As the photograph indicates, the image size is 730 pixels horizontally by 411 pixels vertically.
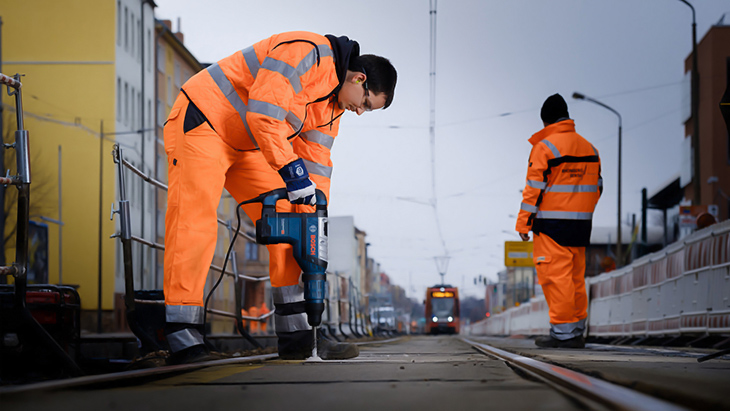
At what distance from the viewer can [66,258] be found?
131ft

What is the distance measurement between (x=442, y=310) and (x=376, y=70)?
2253 inches

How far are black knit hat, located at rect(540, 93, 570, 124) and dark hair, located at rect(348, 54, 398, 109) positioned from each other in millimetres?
3291

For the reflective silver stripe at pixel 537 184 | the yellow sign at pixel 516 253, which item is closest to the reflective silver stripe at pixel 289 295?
the reflective silver stripe at pixel 537 184

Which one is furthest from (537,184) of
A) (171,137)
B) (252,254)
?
(252,254)

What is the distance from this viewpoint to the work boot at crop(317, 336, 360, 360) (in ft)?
18.0

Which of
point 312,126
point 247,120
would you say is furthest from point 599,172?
point 247,120

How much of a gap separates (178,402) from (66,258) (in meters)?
39.3

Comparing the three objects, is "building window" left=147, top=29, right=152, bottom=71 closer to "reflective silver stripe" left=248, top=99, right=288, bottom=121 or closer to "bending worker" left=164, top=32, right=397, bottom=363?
"bending worker" left=164, top=32, right=397, bottom=363

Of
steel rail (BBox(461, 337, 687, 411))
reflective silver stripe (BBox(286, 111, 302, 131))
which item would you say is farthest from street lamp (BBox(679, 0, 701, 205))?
steel rail (BBox(461, 337, 687, 411))

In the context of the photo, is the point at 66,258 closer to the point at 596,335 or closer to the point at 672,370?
the point at 596,335

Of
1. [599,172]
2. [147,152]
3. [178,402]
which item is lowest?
[178,402]

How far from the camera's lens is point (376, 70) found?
580cm

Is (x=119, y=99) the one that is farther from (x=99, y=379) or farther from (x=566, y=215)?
(x=99, y=379)

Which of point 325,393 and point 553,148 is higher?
point 553,148
